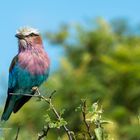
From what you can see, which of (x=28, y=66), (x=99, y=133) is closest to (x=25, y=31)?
(x=28, y=66)

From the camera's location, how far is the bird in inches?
248

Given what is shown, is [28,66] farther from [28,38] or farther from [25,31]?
[25,31]

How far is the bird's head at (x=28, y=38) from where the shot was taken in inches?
233

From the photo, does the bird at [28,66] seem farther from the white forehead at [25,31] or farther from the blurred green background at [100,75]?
the blurred green background at [100,75]

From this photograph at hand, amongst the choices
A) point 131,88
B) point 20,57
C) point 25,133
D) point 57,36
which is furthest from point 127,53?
point 25,133

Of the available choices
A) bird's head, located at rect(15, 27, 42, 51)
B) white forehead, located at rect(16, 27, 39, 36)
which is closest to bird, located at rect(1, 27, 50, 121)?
bird's head, located at rect(15, 27, 42, 51)

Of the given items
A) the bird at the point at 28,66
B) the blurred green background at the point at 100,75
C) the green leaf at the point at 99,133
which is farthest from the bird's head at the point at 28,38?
the blurred green background at the point at 100,75

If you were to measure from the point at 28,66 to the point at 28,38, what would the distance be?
30 cm

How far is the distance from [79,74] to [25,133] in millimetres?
16878

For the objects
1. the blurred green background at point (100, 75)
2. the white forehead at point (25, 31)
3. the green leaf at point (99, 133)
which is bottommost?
the blurred green background at point (100, 75)

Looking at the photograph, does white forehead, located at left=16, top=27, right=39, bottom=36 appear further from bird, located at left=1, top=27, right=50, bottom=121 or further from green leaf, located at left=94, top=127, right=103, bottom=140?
green leaf, located at left=94, top=127, right=103, bottom=140

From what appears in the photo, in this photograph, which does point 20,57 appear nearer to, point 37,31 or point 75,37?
A: point 37,31

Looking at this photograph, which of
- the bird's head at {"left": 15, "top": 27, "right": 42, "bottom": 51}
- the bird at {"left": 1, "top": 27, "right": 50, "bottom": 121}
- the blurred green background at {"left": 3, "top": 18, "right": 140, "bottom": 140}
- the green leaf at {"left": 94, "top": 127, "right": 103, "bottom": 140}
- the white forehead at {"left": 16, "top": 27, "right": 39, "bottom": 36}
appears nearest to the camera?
the green leaf at {"left": 94, "top": 127, "right": 103, "bottom": 140}

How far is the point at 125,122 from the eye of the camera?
19078mm
